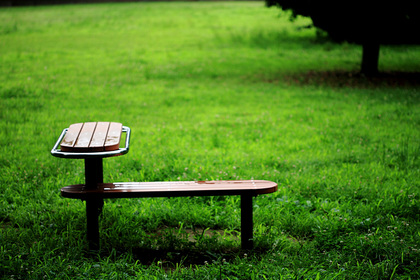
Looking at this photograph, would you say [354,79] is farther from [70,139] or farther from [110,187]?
[70,139]

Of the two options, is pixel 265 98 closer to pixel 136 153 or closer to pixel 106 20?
pixel 136 153

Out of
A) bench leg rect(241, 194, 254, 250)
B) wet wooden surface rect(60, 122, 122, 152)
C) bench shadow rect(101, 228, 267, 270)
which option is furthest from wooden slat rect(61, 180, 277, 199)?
bench shadow rect(101, 228, 267, 270)

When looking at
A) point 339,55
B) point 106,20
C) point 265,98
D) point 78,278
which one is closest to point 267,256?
point 78,278

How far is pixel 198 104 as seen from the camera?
9266 millimetres

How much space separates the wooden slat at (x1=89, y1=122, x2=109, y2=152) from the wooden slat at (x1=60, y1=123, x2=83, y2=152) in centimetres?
16

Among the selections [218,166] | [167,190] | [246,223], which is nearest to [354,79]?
[218,166]

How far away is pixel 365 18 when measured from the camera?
36.2 ft

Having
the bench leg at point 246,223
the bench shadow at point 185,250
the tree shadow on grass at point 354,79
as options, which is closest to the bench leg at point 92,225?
the bench shadow at point 185,250

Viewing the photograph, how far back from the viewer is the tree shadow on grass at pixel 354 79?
11094 millimetres

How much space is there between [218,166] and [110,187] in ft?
7.19

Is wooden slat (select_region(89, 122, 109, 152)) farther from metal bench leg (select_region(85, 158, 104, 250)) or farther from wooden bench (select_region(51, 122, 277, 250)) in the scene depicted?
A: metal bench leg (select_region(85, 158, 104, 250))

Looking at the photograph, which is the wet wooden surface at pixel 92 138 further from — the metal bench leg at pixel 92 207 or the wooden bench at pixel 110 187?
the metal bench leg at pixel 92 207

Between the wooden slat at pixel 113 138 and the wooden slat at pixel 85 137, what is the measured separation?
0.15 metres

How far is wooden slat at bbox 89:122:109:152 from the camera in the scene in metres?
3.13
